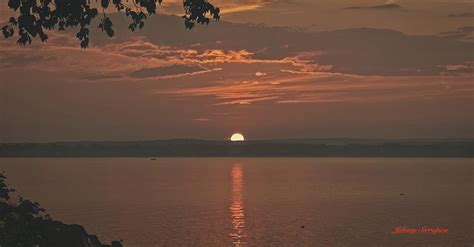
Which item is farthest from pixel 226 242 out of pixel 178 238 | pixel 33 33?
pixel 33 33

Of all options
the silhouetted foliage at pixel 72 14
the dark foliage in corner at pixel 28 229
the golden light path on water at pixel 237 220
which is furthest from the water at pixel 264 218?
the silhouetted foliage at pixel 72 14

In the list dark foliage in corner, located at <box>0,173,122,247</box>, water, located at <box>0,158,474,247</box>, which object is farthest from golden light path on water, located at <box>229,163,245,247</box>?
dark foliage in corner, located at <box>0,173,122,247</box>

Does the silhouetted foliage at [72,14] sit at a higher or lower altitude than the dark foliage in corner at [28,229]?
higher

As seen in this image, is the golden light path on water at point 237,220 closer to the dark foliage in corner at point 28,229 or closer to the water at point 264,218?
the water at point 264,218

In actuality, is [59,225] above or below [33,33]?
below

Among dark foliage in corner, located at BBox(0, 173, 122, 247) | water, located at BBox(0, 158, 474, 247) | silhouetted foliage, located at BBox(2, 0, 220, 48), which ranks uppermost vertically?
silhouetted foliage, located at BBox(2, 0, 220, 48)

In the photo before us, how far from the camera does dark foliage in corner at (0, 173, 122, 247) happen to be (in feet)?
59.4

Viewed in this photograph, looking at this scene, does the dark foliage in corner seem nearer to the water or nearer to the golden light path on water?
the water

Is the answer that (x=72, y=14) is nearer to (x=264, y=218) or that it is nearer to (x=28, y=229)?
(x=28, y=229)

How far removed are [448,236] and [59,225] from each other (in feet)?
161

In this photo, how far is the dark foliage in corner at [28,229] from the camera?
1809cm

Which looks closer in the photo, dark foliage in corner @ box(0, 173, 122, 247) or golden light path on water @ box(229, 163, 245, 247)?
dark foliage in corner @ box(0, 173, 122, 247)

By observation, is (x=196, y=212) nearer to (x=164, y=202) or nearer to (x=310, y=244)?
(x=164, y=202)

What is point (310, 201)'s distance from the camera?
118375 mm
